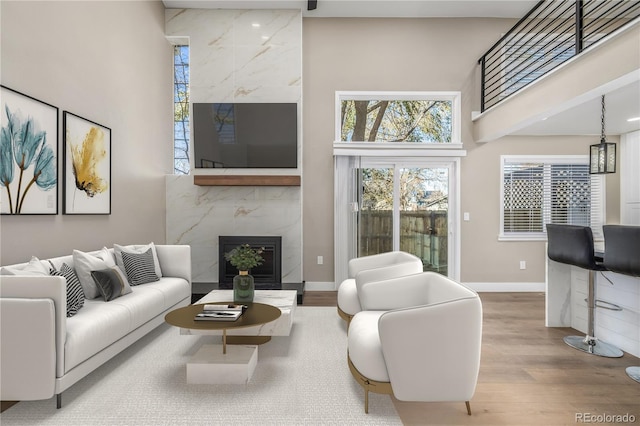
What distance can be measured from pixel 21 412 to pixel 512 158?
232 inches

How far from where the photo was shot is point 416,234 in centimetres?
497

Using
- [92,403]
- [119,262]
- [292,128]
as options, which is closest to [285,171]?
[292,128]

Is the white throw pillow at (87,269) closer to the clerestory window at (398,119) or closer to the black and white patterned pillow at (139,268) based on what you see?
the black and white patterned pillow at (139,268)

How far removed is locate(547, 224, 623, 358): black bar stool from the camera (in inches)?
108

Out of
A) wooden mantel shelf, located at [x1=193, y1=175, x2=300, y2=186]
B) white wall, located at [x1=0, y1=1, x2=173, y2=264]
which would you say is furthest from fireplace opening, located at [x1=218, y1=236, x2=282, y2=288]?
white wall, located at [x1=0, y1=1, x2=173, y2=264]

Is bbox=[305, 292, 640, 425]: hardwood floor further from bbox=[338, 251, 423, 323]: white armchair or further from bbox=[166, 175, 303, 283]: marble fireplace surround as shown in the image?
bbox=[166, 175, 303, 283]: marble fireplace surround

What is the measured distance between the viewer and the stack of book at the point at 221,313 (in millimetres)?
2289

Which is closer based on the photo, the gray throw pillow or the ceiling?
the gray throw pillow

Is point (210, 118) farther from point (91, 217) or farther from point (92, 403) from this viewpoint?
point (92, 403)

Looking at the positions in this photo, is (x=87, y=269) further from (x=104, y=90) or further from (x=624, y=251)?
(x=624, y=251)

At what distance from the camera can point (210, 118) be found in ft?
15.5

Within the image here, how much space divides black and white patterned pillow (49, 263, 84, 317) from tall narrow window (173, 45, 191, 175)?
9.04 feet

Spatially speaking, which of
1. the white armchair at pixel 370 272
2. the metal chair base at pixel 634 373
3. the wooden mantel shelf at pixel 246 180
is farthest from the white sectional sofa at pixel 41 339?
the metal chair base at pixel 634 373

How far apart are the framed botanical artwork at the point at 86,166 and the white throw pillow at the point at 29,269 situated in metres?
0.80
